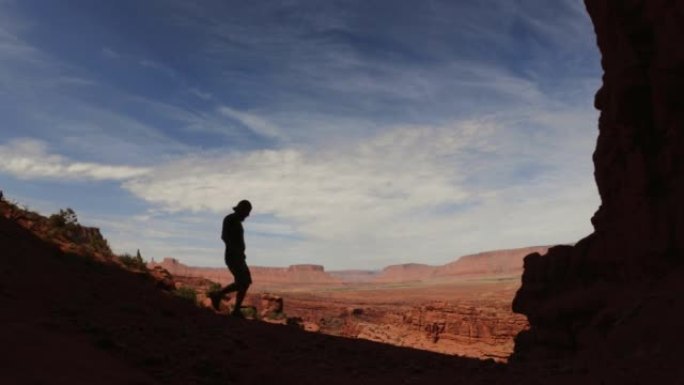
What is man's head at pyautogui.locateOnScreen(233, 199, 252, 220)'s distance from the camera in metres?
10.1

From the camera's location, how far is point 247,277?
396 inches

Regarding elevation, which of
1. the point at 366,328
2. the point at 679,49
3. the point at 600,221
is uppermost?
the point at 679,49

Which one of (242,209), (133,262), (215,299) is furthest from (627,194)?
(133,262)

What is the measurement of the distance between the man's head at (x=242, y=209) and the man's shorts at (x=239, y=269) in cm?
77

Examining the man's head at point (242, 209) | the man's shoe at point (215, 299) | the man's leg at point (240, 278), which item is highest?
the man's head at point (242, 209)

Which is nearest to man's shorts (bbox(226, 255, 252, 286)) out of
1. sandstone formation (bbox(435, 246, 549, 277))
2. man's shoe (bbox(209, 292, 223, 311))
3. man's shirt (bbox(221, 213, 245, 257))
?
man's shirt (bbox(221, 213, 245, 257))

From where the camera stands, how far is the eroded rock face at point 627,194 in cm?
825

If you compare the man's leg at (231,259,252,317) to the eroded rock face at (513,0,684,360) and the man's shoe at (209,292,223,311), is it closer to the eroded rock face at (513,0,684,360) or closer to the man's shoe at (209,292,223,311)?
the man's shoe at (209,292,223,311)

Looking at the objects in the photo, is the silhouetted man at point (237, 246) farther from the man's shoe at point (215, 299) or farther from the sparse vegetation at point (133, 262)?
the sparse vegetation at point (133, 262)

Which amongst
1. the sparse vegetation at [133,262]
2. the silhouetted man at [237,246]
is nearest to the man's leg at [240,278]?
the silhouetted man at [237,246]

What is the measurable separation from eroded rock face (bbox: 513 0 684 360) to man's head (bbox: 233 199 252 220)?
19.1 ft

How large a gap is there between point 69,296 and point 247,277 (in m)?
3.46

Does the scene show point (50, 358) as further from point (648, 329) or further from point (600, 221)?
point (600, 221)

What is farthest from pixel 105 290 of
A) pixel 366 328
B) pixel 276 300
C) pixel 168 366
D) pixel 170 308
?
pixel 366 328
